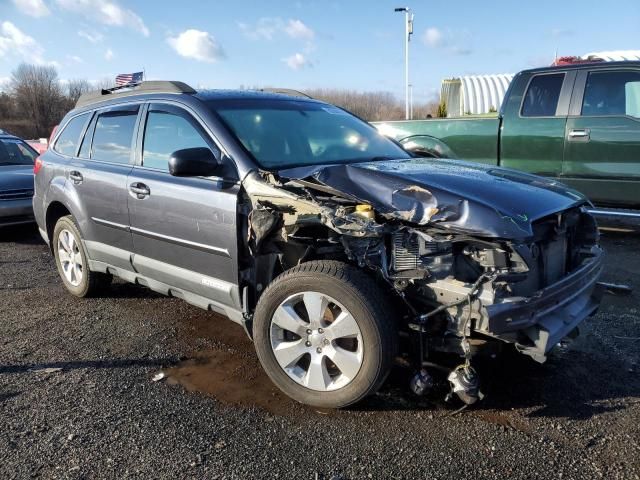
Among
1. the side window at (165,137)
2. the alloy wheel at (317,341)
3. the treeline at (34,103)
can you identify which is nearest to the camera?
the alloy wheel at (317,341)

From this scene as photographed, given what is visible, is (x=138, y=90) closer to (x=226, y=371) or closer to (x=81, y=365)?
(x=81, y=365)

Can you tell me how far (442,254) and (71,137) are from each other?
12.7 ft


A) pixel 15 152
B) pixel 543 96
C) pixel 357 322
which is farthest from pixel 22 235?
pixel 543 96

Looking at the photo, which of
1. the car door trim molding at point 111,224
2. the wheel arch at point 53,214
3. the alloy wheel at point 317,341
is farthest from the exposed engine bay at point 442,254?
the wheel arch at point 53,214

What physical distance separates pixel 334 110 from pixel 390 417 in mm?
2671

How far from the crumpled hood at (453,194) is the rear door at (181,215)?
1.68 ft

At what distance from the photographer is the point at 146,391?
3.30 meters

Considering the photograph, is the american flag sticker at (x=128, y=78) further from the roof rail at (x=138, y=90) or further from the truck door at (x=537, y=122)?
the truck door at (x=537, y=122)

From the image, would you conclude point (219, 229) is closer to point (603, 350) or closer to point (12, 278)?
point (603, 350)

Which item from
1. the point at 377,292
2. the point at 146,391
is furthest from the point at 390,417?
the point at 146,391

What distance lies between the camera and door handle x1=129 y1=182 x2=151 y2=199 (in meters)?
3.88

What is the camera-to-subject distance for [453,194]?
279cm

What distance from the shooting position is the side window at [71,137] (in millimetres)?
4941

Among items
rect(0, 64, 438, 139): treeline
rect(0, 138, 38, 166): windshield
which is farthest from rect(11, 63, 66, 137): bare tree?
rect(0, 138, 38, 166): windshield
